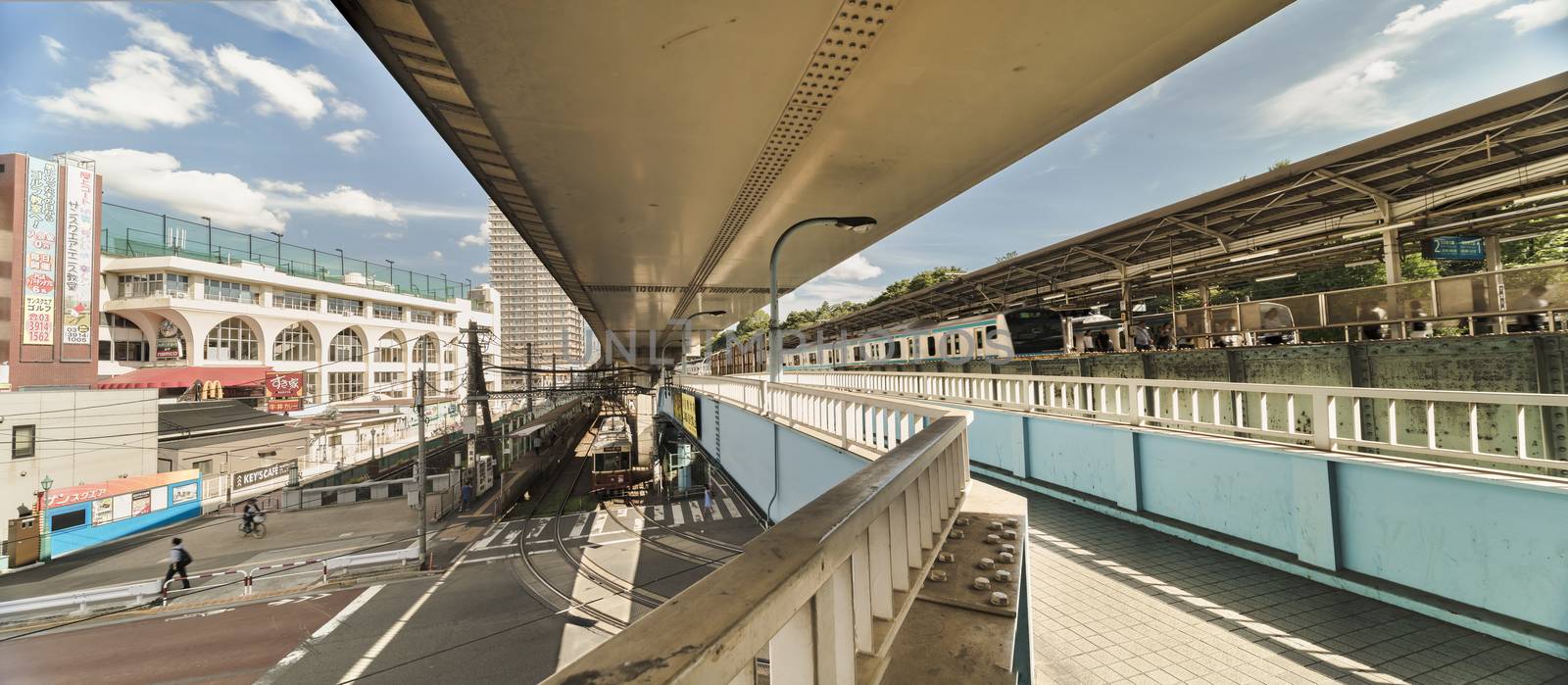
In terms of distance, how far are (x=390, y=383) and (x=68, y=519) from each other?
3878 centimetres

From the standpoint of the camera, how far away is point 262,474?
32.9 m

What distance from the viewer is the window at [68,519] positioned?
22.0m

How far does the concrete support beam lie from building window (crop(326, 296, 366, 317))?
6725 cm

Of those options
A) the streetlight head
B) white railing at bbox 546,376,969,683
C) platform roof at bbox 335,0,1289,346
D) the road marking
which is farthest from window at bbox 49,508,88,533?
white railing at bbox 546,376,969,683

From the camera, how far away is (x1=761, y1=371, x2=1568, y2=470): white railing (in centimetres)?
442

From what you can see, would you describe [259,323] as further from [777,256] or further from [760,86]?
[760,86]

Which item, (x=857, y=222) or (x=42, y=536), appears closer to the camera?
(x=857, y=222)

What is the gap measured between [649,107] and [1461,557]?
28.6ft

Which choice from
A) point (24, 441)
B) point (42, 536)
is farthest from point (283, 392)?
point (42, 536)

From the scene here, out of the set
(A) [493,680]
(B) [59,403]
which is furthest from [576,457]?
(A) [493,680]

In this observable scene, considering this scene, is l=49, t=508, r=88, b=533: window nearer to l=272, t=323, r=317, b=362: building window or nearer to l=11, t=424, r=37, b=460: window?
l=11, t=424, r=37, b=460: window

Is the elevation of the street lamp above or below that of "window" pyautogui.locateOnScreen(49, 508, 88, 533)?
above

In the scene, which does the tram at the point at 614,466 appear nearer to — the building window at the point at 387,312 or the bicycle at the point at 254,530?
the bicycle at the point at 254,530

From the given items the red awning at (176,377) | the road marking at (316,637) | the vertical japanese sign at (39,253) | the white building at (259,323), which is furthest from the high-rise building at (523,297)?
the road marking at (316,637)
